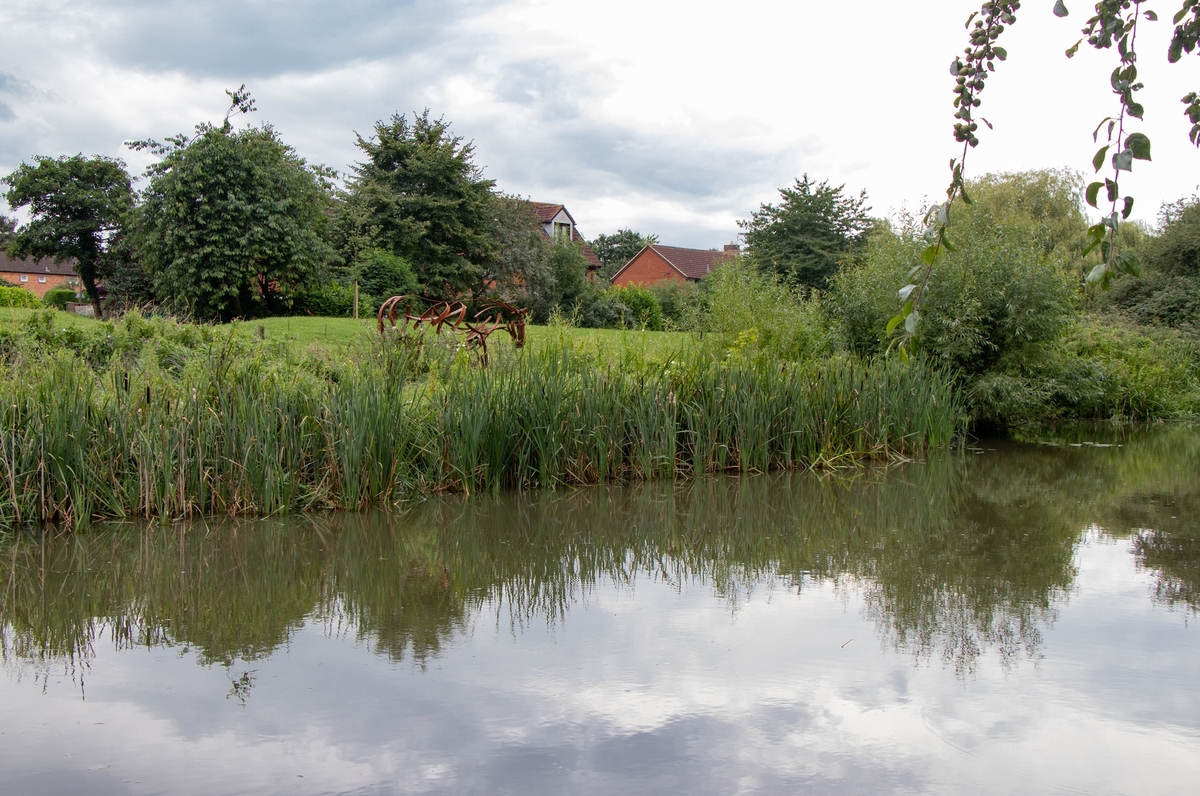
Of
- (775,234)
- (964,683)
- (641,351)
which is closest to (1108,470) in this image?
(641,351)

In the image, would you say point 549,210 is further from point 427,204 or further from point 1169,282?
point 1169,282

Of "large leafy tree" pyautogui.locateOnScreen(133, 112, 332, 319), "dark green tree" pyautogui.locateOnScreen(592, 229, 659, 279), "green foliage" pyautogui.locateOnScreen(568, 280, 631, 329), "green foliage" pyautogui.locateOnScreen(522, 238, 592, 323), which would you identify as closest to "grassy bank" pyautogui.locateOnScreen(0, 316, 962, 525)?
"large leafy tree" pyautogui.locateOnScreen(133, 112, 332, 319)

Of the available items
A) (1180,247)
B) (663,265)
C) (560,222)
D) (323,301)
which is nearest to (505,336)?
(323,301)

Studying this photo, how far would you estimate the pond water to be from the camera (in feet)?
11.2

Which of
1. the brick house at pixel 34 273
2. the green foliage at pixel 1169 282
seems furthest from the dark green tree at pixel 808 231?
the brick house at pixel 34 273

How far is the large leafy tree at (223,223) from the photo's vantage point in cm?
2447

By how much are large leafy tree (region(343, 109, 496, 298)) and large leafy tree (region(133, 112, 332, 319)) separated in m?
6.14

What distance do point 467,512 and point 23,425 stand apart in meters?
3.46

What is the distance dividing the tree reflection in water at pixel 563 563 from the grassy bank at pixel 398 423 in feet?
1.21

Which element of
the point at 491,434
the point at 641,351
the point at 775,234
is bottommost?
the point at 491,434

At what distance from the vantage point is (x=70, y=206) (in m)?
41.2

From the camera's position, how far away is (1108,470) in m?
11.4

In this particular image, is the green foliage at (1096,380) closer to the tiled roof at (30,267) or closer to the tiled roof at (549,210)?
the tiled roof at (549,210)

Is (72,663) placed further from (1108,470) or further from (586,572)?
(1108,470)
